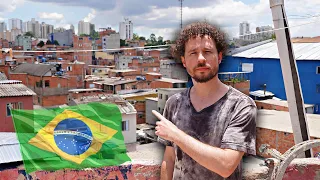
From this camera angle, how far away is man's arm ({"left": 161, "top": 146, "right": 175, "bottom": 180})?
1.12m

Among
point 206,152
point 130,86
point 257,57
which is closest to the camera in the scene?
point 206,152

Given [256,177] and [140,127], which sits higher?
[256,177]

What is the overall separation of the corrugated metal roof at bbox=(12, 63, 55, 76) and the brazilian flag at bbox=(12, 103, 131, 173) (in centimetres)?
939

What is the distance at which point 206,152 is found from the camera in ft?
3.00

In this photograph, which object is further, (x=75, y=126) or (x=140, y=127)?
(x=140, y=127)

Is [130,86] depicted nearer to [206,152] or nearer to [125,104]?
[125,104]

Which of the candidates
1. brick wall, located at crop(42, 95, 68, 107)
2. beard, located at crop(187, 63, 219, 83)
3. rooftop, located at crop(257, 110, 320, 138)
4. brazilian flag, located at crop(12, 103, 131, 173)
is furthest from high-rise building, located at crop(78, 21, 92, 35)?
beard, located at crop(187, 63, 219, 83)

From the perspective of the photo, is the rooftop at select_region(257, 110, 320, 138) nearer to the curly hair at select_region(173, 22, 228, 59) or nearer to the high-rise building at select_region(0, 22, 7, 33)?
the curly hair at select_region(173, 22, 228, 59)

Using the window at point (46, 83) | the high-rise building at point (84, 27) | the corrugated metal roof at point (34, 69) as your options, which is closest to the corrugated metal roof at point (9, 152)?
the window at point (46, 83)

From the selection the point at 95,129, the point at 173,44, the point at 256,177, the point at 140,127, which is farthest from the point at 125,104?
the point at 173,44

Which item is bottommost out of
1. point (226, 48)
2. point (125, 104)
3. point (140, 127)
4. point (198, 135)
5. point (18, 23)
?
point (140, 127)

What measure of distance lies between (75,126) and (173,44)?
8825 millimetres

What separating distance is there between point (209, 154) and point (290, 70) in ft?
10.1

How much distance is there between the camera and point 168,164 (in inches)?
44.5
